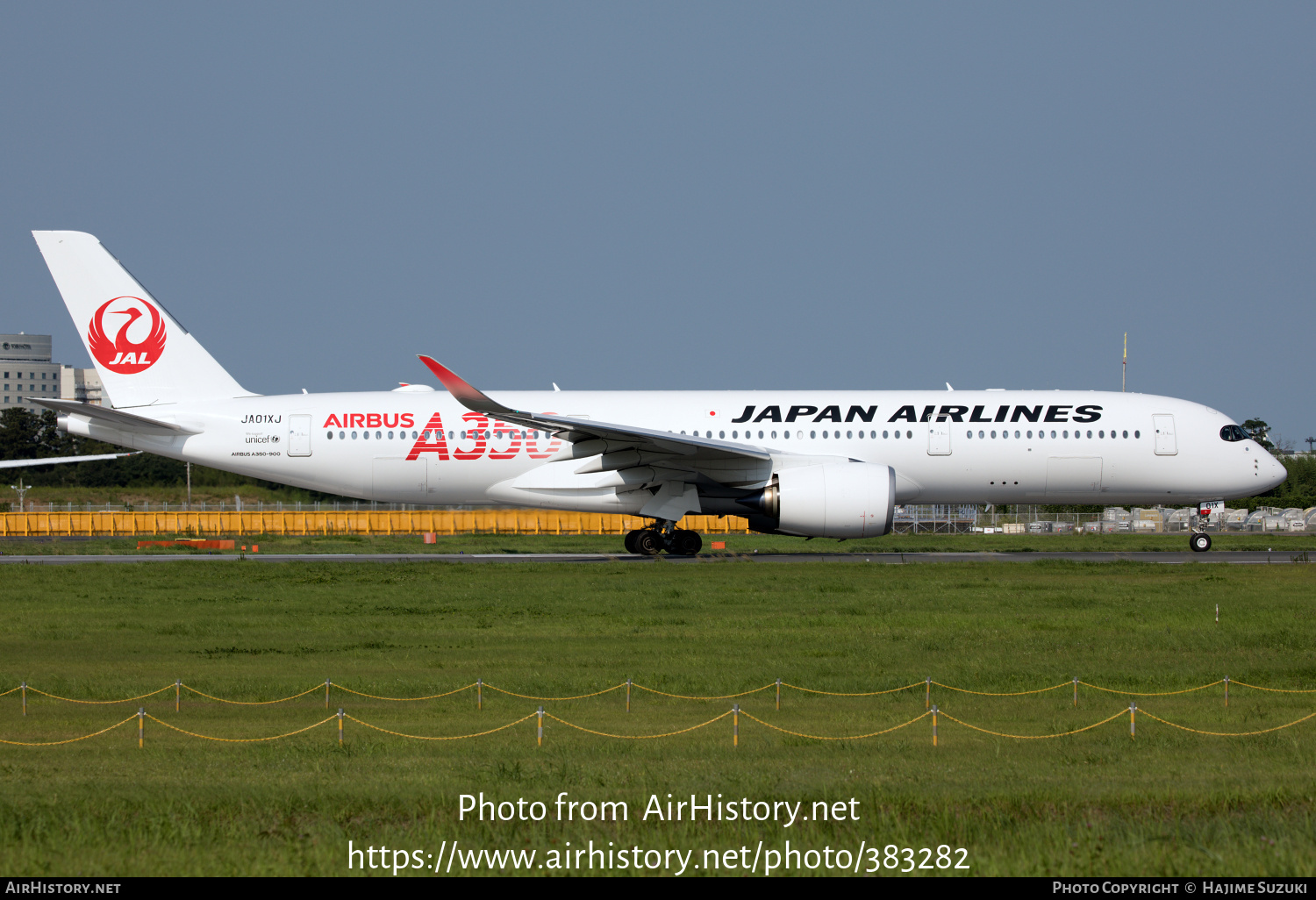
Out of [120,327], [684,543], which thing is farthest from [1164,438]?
[120,327]

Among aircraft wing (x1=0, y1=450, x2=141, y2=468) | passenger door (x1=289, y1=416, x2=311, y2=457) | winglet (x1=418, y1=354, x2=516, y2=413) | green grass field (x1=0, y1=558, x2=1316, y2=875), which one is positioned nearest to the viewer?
green grass field (x1=0, y1=558, x2=1316, y2=875)

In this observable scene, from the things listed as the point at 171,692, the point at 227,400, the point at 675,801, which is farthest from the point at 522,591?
the point at 675,801

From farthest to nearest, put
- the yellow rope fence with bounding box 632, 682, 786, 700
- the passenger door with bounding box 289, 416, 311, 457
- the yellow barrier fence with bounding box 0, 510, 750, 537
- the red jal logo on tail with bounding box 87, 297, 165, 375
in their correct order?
1. the yellow barrier fence with bounding box 0, 510, 750, 537
2. the red jal logo on tail with bounding box 87, 297, 165, 375
3. the passenger door with bounding box 289, 416, 311, 457
4. the yellow rope fence with bounding box 632, 682, 786, 700

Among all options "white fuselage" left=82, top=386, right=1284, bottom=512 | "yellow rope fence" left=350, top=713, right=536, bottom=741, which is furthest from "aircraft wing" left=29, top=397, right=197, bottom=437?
"yellow rope fence" left=350, top=713, right=536, bottom=741

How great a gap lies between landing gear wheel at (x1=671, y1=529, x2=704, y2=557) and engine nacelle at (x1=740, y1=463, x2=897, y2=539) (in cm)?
310

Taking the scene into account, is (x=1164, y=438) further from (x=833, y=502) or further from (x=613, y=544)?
(x=613, y=544)

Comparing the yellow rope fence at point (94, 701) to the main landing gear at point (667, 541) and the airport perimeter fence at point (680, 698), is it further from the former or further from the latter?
the main landing gear at point (667, 541)

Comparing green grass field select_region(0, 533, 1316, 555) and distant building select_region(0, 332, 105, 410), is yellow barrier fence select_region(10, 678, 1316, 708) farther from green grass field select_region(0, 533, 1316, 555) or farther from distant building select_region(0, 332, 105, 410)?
distant building select_region(0, 332, 105, 410)

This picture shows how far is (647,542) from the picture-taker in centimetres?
3192

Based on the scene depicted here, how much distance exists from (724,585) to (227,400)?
15804mm

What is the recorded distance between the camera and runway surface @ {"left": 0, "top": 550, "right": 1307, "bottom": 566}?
3103cm

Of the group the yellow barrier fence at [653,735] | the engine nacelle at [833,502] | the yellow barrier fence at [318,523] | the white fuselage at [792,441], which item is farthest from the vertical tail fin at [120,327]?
the yellow barrier fence at [653,735]

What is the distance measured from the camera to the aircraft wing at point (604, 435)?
2677 centimetres

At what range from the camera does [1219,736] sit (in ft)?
38.3
